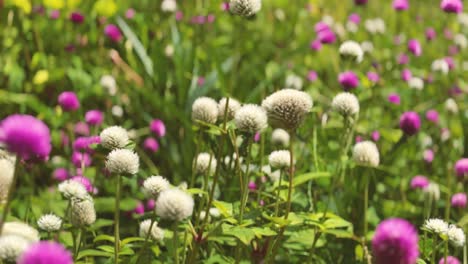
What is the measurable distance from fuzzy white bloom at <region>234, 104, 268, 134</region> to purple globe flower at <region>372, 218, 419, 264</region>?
54 centimetres

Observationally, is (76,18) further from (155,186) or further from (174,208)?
(174,208)

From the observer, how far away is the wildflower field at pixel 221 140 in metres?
1.35

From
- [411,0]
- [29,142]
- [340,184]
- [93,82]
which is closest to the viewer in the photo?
[29,142]

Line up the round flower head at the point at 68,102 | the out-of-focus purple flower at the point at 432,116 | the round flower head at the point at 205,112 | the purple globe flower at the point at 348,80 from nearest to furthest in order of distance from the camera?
the round flower head at the point at 205,112 < the purple globe flower at the point at 348,80 < the round flower head at the point at 68,102 < the out-of-focus purple flower at the point at 432,116

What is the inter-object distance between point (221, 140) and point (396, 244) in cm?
57

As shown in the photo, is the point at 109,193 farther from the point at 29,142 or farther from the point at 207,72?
the point at 29,142

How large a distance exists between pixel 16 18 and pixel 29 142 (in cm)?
242

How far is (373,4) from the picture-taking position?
596cm

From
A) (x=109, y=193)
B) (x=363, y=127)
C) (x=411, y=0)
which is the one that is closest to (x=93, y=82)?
(x=109, y=193)

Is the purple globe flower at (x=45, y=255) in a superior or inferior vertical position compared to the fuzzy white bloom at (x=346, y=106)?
inferior

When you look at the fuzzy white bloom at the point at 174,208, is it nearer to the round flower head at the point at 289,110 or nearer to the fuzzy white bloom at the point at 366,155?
the round flower head at the point at 289,110

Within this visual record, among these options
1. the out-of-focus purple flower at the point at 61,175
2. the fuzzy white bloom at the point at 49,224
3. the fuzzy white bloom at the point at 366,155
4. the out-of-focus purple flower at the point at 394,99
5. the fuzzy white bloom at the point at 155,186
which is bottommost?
the fuzzy white bloom at the point at 49,224

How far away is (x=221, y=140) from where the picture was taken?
4.61ft

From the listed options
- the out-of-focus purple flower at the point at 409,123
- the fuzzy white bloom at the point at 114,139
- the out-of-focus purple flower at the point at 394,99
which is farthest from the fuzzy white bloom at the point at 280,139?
the out-of-focus purple flower at the point at 394,99
